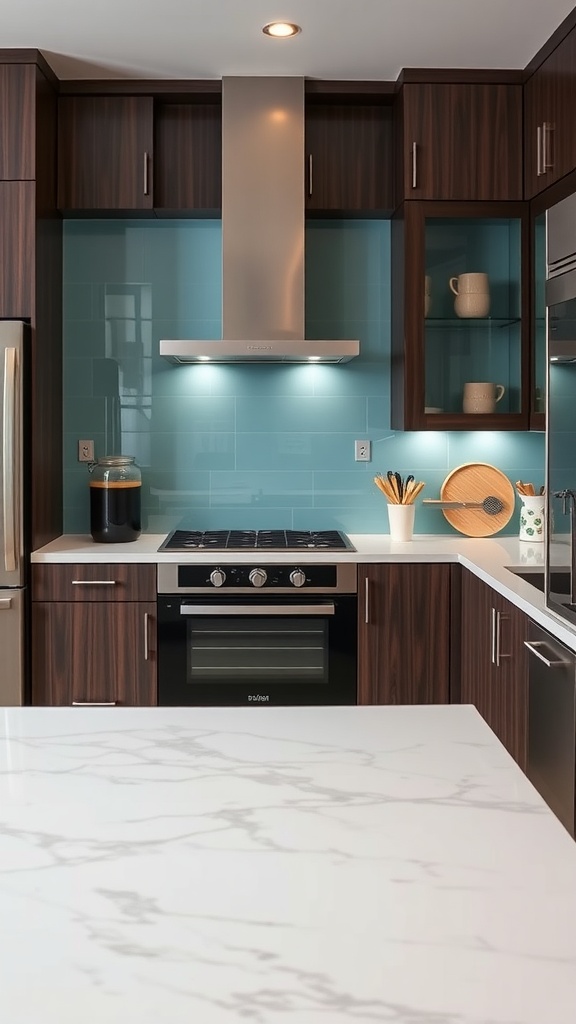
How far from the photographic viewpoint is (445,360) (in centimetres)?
362

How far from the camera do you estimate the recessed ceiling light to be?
310cm

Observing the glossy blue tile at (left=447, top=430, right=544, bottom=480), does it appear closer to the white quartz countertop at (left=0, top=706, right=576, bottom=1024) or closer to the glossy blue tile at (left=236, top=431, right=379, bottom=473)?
the glossy blue tile at (left=236, top=431, right=379, bottom=473)

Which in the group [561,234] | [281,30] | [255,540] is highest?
[281,30]

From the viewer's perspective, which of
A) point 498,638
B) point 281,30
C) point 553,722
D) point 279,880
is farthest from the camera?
point 281,30

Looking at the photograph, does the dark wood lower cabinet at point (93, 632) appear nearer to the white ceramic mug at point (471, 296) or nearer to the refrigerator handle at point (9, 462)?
the refrigerator handle at point (9, 462)

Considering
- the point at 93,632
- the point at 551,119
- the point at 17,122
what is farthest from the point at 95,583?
the point at 551,119

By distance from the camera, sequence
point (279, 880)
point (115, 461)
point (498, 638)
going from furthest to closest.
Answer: point (115, 461)
point (498, 638)
point (279, 880)

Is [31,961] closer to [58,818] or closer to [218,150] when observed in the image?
[58,818]

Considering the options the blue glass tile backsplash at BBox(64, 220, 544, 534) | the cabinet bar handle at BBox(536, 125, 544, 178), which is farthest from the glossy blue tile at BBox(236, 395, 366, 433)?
the cabinet bar handle at BBox(536, 125, 544, 178)

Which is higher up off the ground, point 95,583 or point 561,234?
point 561,234

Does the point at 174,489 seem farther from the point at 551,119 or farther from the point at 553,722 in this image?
the point at 553,722

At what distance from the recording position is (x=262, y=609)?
341cm

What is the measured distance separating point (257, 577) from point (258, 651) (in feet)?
0.87

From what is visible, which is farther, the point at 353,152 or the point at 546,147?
the point at 353,152
